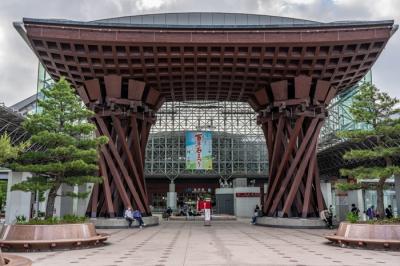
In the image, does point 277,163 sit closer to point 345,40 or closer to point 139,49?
point 345,40

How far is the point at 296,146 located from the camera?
30641 millimetres

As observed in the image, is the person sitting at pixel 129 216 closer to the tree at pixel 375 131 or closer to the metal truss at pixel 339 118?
the tree at pixel 375 131

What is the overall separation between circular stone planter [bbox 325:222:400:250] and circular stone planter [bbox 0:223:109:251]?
10156 millimetres

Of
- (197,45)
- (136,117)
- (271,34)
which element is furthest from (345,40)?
(136,117)

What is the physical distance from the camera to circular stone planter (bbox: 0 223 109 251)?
1450cm

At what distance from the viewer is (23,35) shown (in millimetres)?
26391

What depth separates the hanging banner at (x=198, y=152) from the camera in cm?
5225

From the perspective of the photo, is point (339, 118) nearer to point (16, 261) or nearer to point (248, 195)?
point (248, 195)

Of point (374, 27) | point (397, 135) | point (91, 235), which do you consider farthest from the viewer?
point (374, 27)

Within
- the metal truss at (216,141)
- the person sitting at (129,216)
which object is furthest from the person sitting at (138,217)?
the metal truss at (216,141)

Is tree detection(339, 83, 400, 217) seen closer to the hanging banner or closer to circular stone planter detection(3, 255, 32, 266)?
circular stone planter detection(3, 255, 32, 266)

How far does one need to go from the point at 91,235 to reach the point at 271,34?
17.4m

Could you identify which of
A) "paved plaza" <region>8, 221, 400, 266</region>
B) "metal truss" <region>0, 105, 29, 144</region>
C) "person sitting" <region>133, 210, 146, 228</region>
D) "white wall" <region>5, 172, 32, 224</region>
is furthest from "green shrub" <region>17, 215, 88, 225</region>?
"white wall" <region>5, 172, 32, 224</region>

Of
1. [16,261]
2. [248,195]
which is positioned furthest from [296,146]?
[16,261]
